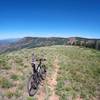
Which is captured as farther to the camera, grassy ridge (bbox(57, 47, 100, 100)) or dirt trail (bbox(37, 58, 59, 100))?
grassy ridge (bbox(57, 47, 100, 100))

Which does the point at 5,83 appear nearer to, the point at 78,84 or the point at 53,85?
the point at 53,85

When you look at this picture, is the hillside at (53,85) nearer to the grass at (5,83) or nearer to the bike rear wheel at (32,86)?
the grass at (5,83)

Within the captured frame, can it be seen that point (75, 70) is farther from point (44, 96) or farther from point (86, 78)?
point (44, 96)

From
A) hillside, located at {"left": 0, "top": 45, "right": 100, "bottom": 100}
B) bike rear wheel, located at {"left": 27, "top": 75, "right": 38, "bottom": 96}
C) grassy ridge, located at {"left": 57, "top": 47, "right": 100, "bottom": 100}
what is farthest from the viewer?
grassy ridge, located at {"left": 57, "top": 47, "right": 100, "bottom": 100}


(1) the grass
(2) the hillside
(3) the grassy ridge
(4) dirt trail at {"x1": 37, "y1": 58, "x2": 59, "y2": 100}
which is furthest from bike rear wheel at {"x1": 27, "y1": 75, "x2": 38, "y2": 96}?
(3) the grassy ridge

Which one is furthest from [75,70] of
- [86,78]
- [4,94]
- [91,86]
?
[4,94]

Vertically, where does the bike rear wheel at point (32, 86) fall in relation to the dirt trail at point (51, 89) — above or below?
above

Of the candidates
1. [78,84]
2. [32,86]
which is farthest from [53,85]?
[32,86]

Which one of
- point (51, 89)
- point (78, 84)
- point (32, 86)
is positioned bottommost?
point (78, 84)

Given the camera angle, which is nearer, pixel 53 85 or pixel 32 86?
pixel 32 86

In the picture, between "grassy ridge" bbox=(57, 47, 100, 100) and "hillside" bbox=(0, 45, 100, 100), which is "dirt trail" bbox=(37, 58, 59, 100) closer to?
"hillside" bbox=(0, 45, 100, 100)

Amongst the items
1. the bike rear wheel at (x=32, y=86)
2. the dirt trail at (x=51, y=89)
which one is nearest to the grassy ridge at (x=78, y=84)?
the dirt trail at (x=51, y=89)

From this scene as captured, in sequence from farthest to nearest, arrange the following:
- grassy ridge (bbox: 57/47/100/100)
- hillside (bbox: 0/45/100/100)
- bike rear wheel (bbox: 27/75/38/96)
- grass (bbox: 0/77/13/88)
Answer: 1. grassy ridge (bbox: 57/47/100/100)
2. grass (bbox: 0/77/13/88)
3. bike rear wheel (bbox: 27/75/38/96)
4. hillside (bbox: 0/45/100/100)

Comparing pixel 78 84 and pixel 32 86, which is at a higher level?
pixel 32 86
